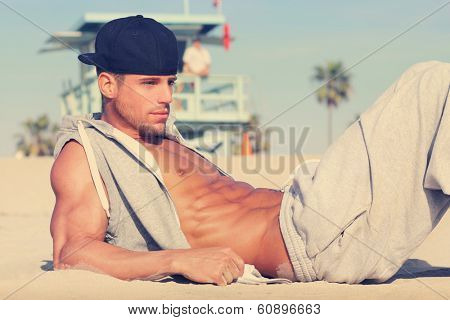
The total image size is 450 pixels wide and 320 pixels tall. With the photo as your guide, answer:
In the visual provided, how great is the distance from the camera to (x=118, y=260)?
12.4 feet

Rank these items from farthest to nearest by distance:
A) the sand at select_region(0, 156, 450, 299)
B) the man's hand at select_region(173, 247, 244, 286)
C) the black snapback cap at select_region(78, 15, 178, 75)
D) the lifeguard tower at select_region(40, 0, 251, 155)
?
the lifeguard tower at select_region(40, 0, 251, 155), the black snapback cap at select_region(78, 15, 178, 75), the man's hand at select_region(173, 247, 244, 286), the sand at select_region(0, 156, 450, 299)

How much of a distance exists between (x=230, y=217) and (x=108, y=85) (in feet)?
3.19

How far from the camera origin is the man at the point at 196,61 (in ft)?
58.0

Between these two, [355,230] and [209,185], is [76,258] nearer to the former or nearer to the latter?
[209,185]

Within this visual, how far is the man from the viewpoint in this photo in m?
17.7

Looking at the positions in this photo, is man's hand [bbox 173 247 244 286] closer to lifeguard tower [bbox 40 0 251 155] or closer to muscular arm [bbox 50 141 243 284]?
muscular arm [bbox 50 141 243 284]

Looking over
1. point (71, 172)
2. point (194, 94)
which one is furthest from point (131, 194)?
point (194, 94)

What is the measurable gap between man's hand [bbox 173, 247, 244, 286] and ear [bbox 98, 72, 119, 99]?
3.36 feet

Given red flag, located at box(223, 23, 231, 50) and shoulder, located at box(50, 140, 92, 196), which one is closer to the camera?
shoulder, located at box(50, 140, 92, 196)

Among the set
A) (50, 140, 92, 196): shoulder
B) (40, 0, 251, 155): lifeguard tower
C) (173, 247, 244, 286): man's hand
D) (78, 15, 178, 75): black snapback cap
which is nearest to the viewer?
(173, 247, 244, 286): man's hand

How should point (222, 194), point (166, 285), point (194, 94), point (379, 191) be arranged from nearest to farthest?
point (379, 191), point (166, 285), point (222, 194), point (194, 94)

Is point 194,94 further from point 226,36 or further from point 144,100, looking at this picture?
point 144,100

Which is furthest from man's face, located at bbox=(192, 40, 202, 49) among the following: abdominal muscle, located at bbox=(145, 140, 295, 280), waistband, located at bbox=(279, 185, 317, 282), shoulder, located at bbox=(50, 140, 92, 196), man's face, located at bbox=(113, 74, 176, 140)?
waistband, located at bbox=(279, 185, 317, 282)

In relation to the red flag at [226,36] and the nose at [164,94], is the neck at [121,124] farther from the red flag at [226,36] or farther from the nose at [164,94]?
the red flag at [226,36]
